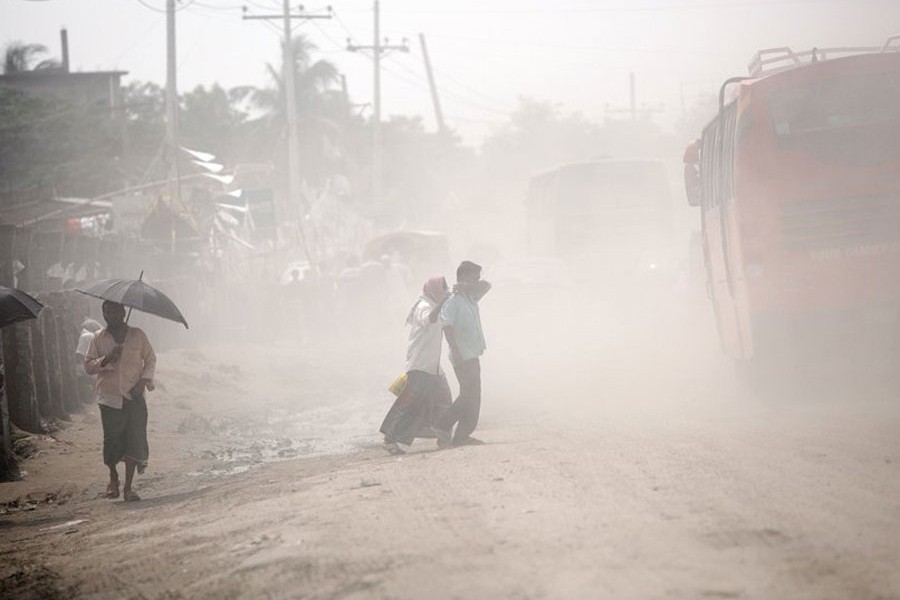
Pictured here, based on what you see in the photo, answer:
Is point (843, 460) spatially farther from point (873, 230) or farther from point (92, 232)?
point (92, 232)

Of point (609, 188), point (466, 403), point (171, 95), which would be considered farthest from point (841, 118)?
point (171, 95)

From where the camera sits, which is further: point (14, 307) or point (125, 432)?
point (125, 432)

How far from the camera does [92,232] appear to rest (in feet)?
100

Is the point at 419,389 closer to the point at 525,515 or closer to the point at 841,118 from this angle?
the point at 525,515

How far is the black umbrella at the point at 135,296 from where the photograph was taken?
917cm

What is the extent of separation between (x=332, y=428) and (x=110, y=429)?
5953mm

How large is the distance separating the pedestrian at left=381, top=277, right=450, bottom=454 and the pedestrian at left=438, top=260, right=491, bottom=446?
28 cm

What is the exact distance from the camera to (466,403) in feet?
33.6

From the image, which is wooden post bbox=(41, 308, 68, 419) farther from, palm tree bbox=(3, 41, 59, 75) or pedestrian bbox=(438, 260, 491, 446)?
palm tree bbox=(3, 41, 59, 75)

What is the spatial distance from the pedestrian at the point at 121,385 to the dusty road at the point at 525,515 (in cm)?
43

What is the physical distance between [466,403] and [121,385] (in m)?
2.96

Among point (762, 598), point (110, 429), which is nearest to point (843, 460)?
point (762, 598)

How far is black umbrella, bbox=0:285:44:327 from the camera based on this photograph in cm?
917

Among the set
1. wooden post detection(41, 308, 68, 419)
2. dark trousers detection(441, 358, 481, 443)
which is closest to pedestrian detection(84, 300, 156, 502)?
dark trousers detection(441, 358, 481, 443)
